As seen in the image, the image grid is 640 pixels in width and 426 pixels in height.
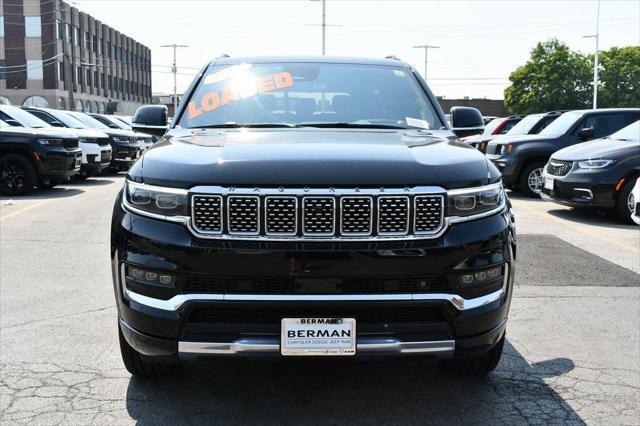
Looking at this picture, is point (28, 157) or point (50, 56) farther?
point (50, 56)

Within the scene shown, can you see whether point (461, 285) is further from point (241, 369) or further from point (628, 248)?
point (628, 248)

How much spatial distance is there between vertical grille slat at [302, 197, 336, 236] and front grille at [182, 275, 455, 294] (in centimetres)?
21

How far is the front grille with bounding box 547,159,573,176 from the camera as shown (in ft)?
36.8

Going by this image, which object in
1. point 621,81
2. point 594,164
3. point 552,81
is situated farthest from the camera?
point 621,81

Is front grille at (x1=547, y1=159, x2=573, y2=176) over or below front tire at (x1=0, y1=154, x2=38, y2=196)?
over

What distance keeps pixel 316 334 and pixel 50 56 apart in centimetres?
6989

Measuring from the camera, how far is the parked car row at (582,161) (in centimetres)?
1064

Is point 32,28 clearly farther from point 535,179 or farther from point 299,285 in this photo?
point 299,285

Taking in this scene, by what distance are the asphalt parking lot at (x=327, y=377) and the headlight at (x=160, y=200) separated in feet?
2.88

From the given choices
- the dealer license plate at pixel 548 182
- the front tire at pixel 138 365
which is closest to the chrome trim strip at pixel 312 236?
A: the front tire at pixel 138 365

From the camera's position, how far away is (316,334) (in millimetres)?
3059

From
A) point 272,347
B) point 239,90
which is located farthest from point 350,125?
point 272,347

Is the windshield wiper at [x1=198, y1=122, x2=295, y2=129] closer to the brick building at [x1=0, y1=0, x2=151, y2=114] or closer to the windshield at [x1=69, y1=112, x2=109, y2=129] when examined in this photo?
the windshield at [x1=69, y1=112, x2=109, y2=129]

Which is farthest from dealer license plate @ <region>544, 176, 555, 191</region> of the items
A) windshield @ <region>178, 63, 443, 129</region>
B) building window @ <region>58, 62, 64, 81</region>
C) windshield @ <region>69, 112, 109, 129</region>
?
building window @ <region>58, 62, 64, 81</region>
